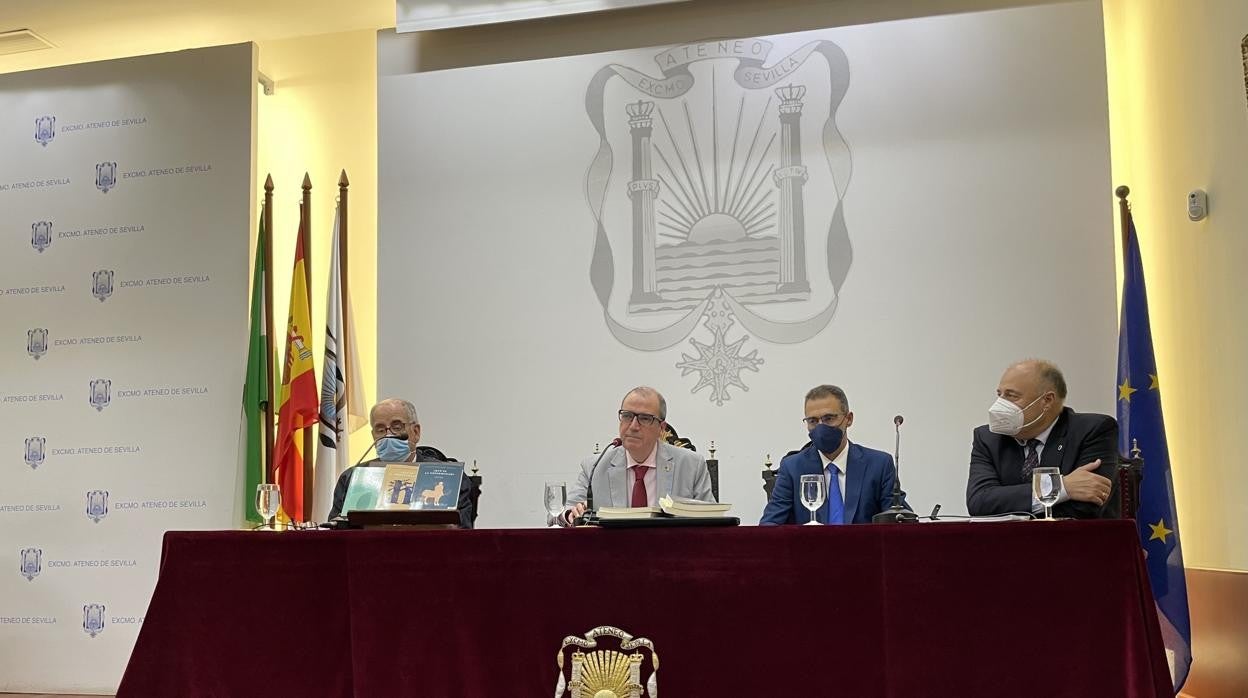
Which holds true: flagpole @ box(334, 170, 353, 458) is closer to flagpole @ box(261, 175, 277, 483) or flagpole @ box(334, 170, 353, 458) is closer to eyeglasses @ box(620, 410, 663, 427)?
A: flagpole @ box(261, 175, 277, 483)

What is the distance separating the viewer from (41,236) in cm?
633

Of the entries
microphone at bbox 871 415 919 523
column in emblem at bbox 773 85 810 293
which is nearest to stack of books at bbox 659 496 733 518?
microphone at bbox 871 415 919 523

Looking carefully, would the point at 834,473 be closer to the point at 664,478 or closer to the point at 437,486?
the point at 664,478

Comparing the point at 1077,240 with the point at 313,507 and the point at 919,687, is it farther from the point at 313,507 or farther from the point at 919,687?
the point at 313,507

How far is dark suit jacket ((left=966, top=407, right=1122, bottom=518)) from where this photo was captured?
3.05 metres

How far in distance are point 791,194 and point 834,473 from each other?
2047 millimetres

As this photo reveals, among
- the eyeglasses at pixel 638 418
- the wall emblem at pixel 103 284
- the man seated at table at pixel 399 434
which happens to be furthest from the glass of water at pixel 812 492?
the wall emblem at pixel 103 284

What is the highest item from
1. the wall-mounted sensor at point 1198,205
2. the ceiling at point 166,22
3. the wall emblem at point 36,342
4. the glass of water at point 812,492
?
the ceiling at point 166,22

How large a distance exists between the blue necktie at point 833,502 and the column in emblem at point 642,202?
1986 millimetres

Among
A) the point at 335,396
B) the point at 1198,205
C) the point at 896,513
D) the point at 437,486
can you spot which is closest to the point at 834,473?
the point at 896,513

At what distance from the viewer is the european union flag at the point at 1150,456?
13.3 ft

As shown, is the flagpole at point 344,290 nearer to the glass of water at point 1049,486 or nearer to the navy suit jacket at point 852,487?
the navy suit jacket at point 852,487

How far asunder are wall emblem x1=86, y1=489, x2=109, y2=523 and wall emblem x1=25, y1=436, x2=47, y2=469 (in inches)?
14.7

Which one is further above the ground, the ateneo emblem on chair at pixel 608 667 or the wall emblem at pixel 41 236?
the wall emblem at pixel 41 236
